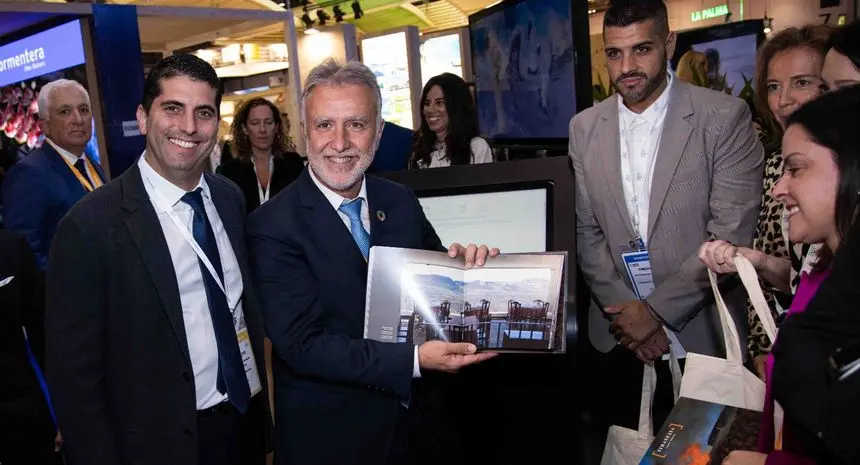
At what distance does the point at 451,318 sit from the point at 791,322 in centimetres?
83

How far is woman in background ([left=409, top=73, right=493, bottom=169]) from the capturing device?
4.44 meters

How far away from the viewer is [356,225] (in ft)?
5.88

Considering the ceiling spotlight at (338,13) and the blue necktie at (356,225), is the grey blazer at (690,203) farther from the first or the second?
the ceiling spotlight at (338,13)

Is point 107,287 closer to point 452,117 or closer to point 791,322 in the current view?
point 791,322

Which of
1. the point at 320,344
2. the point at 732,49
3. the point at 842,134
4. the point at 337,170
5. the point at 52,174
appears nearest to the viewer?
→ the point at 842,134

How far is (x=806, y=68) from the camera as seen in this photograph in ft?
8.08

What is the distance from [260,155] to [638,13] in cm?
346

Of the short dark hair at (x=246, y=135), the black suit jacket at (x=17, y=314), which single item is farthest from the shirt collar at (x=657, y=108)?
the short dark hair at (x=246, y=135)

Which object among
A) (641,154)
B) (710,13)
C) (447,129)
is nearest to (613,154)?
(641,154)

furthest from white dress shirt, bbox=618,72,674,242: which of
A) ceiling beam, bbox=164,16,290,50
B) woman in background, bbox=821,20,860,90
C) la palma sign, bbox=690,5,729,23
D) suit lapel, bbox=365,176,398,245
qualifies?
la palma sign, bbox=690,5,729,23

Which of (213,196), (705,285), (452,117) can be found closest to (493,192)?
(705,285)

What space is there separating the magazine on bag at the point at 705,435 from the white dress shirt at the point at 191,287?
1.04m

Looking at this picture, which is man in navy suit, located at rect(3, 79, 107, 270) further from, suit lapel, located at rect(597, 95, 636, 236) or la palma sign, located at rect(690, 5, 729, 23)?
la palma sign, located at rect(690, 5, 729, 23)

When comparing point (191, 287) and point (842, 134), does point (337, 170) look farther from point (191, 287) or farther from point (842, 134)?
point (842, 134)
